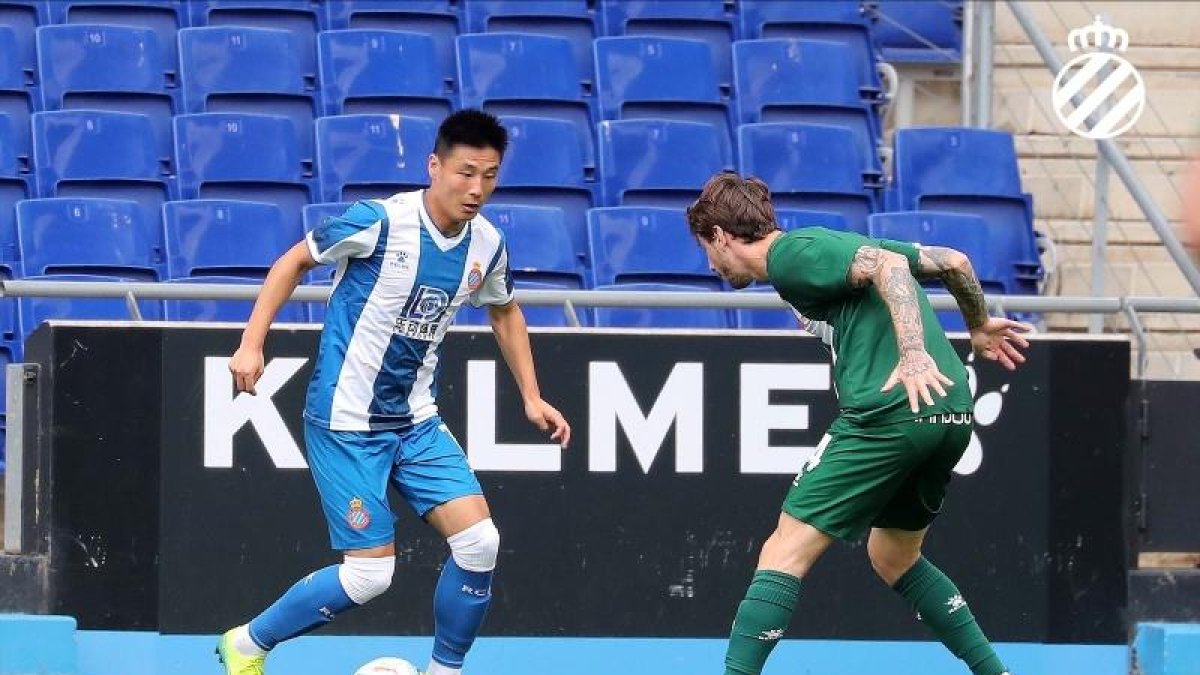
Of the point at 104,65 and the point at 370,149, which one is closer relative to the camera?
the point at 370,149

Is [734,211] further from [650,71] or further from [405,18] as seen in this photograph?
[405,18]

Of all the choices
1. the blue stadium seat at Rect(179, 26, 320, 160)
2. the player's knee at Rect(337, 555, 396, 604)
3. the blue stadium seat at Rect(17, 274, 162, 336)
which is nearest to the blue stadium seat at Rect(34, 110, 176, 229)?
the blue stadium seat at Rect(179, 26, 320, 160)

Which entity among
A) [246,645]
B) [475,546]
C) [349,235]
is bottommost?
[246,645]

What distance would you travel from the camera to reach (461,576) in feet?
23.6

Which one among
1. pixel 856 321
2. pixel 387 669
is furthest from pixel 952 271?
pixel 387 669

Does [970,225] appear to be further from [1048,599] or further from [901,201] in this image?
[1048,599]

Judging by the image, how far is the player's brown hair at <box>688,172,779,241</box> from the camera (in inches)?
264

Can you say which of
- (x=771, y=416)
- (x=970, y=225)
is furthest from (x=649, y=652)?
(x=970, y=225)

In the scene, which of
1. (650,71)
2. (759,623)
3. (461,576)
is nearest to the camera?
(759,623)

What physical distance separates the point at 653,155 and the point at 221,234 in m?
2.39

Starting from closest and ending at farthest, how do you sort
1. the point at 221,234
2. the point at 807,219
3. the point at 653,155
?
the point at 221,234
the point at 807,219
the point at 653,155

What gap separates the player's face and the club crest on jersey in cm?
101

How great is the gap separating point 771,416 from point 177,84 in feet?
15.7

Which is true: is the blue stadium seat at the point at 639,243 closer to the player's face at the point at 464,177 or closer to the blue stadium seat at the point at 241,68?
the blue stadium seat at the point at 241,68
